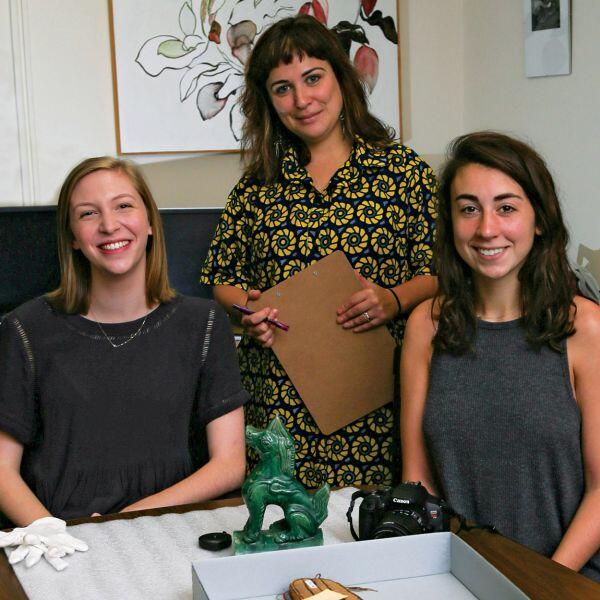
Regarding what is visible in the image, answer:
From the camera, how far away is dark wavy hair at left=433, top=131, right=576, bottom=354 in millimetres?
1489

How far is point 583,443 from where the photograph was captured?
1.43 m

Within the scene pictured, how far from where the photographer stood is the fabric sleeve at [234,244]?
2.00 metres

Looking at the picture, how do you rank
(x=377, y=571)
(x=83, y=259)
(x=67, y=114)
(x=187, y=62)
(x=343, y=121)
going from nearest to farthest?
(x=377, y=571)
(x=83, y=259)
(x=343, y=121)
(x=67, y=114)
(x=187, y=62)

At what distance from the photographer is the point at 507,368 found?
1494 mm

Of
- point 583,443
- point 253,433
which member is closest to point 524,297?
point 583,443

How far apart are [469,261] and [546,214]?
0.50 feet

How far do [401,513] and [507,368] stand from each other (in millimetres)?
432

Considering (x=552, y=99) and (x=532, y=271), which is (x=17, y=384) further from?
(x=552, y=99)

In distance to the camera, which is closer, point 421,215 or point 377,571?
point 377,571

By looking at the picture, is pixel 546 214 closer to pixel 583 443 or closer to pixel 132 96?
pixel 583 443

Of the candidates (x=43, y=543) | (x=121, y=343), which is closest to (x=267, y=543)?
(x=43, y=543)

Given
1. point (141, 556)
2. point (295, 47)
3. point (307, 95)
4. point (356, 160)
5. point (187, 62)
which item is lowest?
point (141, 556)

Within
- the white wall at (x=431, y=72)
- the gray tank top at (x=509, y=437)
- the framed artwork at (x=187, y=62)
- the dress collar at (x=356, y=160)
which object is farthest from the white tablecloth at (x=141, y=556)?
the white wall at (x=431, y=72)

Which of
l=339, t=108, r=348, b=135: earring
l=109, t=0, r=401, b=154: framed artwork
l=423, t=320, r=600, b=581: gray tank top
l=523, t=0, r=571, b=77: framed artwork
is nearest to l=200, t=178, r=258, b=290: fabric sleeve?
l=339, t=108, r=348, b=135: earring
